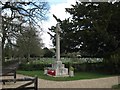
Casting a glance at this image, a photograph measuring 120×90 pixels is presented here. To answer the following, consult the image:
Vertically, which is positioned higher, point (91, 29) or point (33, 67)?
point (91, 29)

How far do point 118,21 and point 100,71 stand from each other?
651cm

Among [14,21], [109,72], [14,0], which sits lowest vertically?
[109,72]

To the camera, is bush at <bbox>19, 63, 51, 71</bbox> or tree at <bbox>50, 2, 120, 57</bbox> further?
bush at <bbox>19, 63, 51, 71</bbox>

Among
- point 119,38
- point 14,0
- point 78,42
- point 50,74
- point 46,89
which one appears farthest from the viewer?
point 78,42

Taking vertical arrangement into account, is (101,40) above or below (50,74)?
above

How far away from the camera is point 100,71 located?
35.5m

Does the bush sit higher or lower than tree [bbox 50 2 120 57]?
lower

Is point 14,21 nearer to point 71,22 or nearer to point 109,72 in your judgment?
point 71,22

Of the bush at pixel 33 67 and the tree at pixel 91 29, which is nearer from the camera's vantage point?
the tree at pixel 91 29

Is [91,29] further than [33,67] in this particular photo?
No

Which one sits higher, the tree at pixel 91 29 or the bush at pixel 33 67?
the tree at pixel 91 29

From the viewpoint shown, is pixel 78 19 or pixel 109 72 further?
pixel 78 19

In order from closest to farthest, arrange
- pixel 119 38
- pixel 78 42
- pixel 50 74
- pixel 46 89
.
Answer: pixel 46 89, pixel 50 74, pixel 119 38, pixel 78 42

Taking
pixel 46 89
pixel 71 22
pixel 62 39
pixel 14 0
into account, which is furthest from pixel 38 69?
pixel 46 89
